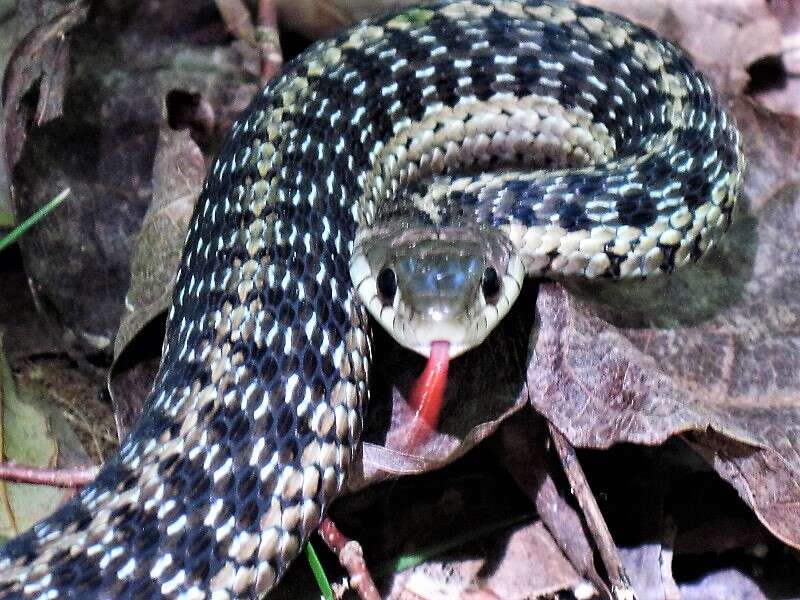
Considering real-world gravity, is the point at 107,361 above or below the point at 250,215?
below

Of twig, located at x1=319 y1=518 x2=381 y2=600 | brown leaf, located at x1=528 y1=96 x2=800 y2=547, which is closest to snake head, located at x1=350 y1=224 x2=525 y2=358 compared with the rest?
brown leaf, located at x1=528 y1=96 x2=800 y2=547

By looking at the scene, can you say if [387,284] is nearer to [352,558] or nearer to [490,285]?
[490,285]

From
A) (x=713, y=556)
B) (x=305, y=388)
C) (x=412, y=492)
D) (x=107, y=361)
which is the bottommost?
(x=713, y=556)

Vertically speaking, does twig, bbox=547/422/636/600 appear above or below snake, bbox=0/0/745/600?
below

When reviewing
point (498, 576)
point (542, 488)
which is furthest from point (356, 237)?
point (498, 576)

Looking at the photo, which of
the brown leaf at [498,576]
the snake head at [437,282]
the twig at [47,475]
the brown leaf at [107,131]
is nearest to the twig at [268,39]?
the brown leaf at [107,131]

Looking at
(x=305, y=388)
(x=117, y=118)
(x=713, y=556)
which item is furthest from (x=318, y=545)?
(x=117, y=118)

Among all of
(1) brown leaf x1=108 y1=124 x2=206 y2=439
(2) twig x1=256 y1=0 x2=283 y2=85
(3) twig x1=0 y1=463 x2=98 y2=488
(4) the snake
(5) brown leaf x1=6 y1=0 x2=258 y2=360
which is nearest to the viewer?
(4) the snake

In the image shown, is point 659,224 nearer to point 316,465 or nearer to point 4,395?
point 316,465

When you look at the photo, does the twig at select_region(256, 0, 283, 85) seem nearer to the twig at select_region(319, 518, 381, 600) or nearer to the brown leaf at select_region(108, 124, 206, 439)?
the brown leaf at select_region(108, 124, 206, 439)
